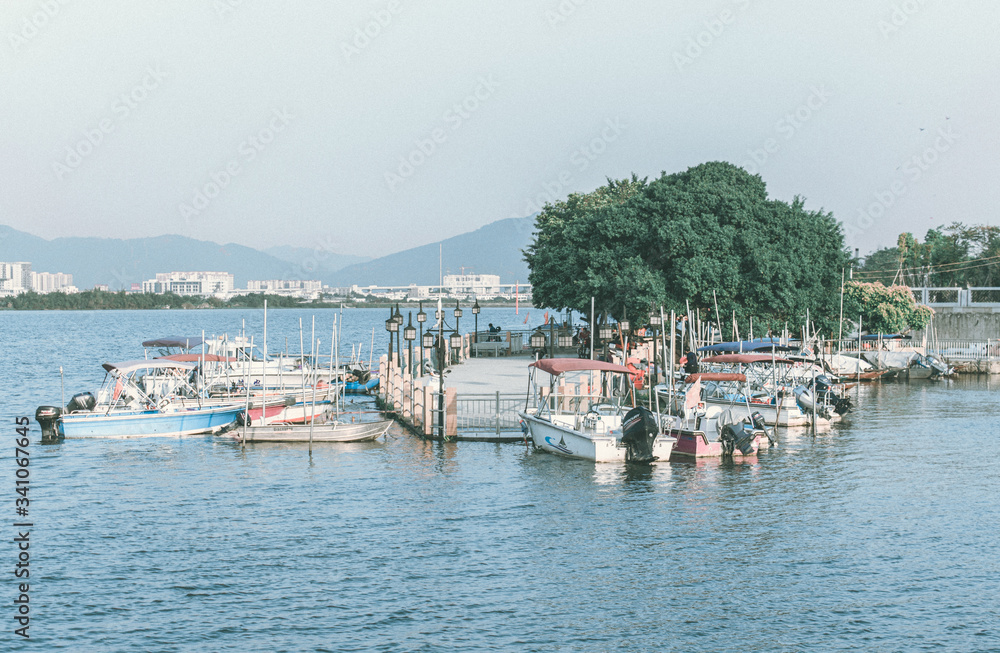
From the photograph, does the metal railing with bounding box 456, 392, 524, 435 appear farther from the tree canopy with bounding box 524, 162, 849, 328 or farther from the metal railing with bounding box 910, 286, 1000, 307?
the metal railing with bounding box 910, 286, 1000, 307

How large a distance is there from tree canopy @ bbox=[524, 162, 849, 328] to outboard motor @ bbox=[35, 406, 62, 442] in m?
26.7

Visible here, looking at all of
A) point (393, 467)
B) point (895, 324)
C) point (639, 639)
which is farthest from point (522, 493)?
point (895, 324)

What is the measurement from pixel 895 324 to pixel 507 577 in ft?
200

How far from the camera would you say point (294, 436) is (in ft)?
113

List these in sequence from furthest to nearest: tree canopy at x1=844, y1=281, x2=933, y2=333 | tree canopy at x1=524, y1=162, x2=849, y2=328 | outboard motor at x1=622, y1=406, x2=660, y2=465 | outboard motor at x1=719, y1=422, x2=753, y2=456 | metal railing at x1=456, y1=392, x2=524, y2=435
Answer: tree canopy at x1=844, y1=281, x2=933, y2=333 < tree canopy at x1=524, y1=162, x2=849, y2=328 < metal railing at x1=456, y1=392, x2=524, y2=435 < outboard motor at x1=719, y1=422, x2=753, y2=456 < outboard motor at x1=622, y1=406, x2=660, y2=465

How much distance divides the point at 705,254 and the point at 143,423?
100 ft

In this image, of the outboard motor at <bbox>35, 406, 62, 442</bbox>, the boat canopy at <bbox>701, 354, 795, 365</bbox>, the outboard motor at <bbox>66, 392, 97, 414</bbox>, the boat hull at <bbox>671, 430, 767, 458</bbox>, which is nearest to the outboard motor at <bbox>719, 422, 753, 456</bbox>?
the boat hull at <bbox>671, 430, 767, 458</bbox>

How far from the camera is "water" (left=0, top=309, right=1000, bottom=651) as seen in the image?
16.2m

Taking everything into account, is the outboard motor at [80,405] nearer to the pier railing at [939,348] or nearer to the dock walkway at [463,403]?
the dock walkway at [463,403]

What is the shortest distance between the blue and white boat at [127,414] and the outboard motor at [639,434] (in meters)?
16.4

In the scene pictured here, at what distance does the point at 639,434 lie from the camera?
29656mm

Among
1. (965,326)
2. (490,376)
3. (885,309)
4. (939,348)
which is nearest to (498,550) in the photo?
(490,376)

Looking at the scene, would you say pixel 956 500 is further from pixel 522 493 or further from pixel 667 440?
pixel 522 493

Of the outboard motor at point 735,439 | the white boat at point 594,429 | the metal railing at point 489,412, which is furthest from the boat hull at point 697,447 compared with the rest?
the metal railing at point 489,412
